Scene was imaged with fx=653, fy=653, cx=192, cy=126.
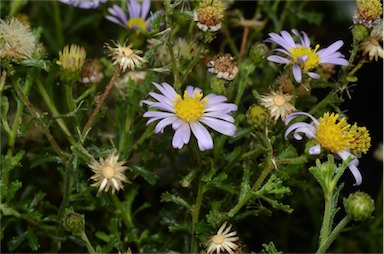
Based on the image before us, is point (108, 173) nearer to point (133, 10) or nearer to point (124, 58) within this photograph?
point (124, 58)

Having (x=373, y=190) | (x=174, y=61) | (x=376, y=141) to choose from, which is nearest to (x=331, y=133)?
(x=174, y=61)

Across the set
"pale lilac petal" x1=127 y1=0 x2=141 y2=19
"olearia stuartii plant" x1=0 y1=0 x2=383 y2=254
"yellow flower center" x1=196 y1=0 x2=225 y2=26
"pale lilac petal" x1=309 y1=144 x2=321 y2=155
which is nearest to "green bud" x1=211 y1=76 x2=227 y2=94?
"olearia stuartii plant" x1=0 y1=0 x2=383 y2=254

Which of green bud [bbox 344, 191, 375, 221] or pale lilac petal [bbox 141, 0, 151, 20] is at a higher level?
pale lilac petal [bbox 141, 0, 151, 20]

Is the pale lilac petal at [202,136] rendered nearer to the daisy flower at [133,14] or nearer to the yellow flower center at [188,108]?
the yellow flower center at [188,108]

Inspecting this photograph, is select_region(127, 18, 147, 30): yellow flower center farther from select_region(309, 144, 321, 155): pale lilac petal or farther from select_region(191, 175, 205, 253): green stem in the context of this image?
select_region(309, 144, 321, 155): pale lilac petal

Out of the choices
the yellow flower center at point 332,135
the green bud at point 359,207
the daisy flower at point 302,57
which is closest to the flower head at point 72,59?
the daisy flower at point 302,57

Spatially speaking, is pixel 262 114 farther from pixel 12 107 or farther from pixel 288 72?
pixel 12 107

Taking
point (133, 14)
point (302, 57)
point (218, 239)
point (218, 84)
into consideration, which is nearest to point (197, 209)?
point (218, 239)
